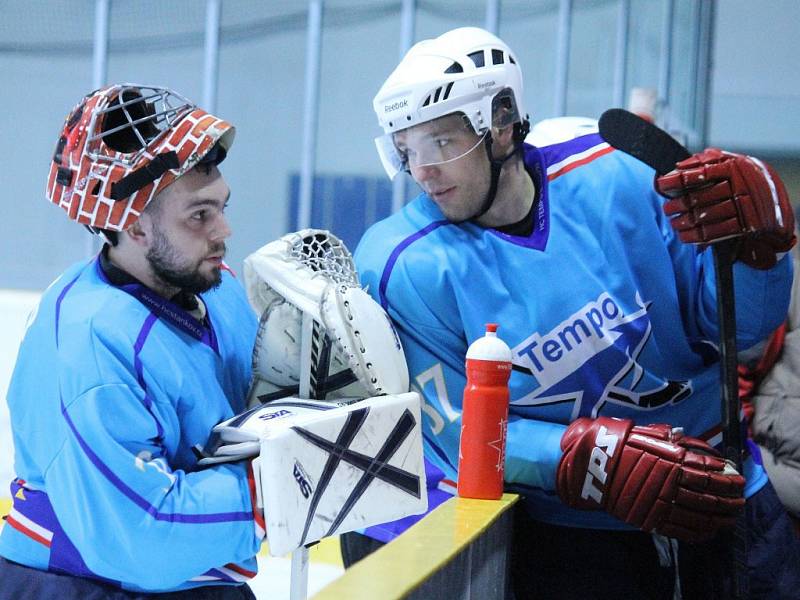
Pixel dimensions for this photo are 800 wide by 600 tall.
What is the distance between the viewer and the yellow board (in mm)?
964

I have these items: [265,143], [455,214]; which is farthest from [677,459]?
[265,143]

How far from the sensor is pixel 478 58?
1813mm

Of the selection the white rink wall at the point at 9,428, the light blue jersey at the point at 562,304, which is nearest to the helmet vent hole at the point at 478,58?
the light blue jersey at the point at 562,304

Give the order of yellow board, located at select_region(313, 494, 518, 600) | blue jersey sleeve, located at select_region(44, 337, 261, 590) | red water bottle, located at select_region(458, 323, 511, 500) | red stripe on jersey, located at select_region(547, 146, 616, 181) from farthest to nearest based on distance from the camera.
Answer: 1. red stripe on jersey, located at select_region(547, 146, 616, 181)
2. red water bottle, located at select_region(458, 323, 511, 500)
3. blue jersey sleeve, located at select_region(44, 337, 261, 590)
4. yellow board, located at select_region(313, 494, 518, 600)

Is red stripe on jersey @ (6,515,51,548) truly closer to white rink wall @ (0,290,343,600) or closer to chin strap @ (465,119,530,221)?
chin strap @ (465,119,530,221)

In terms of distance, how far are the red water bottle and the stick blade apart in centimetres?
39

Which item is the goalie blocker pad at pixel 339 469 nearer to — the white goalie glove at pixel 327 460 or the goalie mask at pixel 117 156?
the white goalie glove at pixel 327 460

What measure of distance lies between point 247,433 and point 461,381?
1.47 feet

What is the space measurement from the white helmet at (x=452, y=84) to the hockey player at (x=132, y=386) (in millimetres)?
298

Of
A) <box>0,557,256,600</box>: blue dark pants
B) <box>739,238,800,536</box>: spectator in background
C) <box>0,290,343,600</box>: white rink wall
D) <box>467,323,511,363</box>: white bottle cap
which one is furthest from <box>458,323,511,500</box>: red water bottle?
<box>0,290,343,600</box>: white rink wall

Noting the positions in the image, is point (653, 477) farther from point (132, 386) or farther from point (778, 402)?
point (778, 402)

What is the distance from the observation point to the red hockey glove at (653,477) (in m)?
1.62

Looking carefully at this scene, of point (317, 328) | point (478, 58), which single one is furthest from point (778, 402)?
point (317, 328)

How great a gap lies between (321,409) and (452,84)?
1.88 ft
